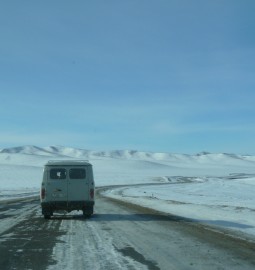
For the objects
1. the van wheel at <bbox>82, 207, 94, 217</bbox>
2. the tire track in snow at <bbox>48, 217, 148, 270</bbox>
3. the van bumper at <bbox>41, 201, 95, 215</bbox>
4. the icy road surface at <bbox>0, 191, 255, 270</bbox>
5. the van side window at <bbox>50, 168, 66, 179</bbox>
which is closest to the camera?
the tire track in snow at <bbox>48, 217, 148, 270</bbox>

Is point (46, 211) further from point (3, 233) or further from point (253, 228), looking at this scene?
point (253, 228)

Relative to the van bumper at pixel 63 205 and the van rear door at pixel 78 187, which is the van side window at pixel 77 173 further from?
the van bumper at pixel 63 205

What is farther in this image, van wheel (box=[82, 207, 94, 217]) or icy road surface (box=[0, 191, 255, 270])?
van wheel (box=[82, 207, 94, 217])

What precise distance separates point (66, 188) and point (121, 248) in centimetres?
1031

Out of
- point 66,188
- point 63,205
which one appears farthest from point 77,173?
point 63,205

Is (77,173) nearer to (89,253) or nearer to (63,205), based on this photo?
(63,205)

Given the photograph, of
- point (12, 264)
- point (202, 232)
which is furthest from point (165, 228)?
point (12, 264)

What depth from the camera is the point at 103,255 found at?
36.1 feet

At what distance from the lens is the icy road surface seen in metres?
9.96

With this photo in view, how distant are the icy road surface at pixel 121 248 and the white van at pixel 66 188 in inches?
156

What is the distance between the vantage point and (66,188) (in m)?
22.2

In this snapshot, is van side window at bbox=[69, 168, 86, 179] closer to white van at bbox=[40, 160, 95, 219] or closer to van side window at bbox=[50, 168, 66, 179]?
white van at bbox=[40, 160, 95, 219]

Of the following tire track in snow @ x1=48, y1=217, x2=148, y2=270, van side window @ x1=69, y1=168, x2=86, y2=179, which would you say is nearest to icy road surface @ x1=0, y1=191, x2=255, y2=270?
tire track in snow @ x1=48, y1=217, x2=148, y2=270

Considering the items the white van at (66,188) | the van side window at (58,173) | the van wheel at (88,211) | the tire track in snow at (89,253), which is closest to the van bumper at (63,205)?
the white van at (66,188)
